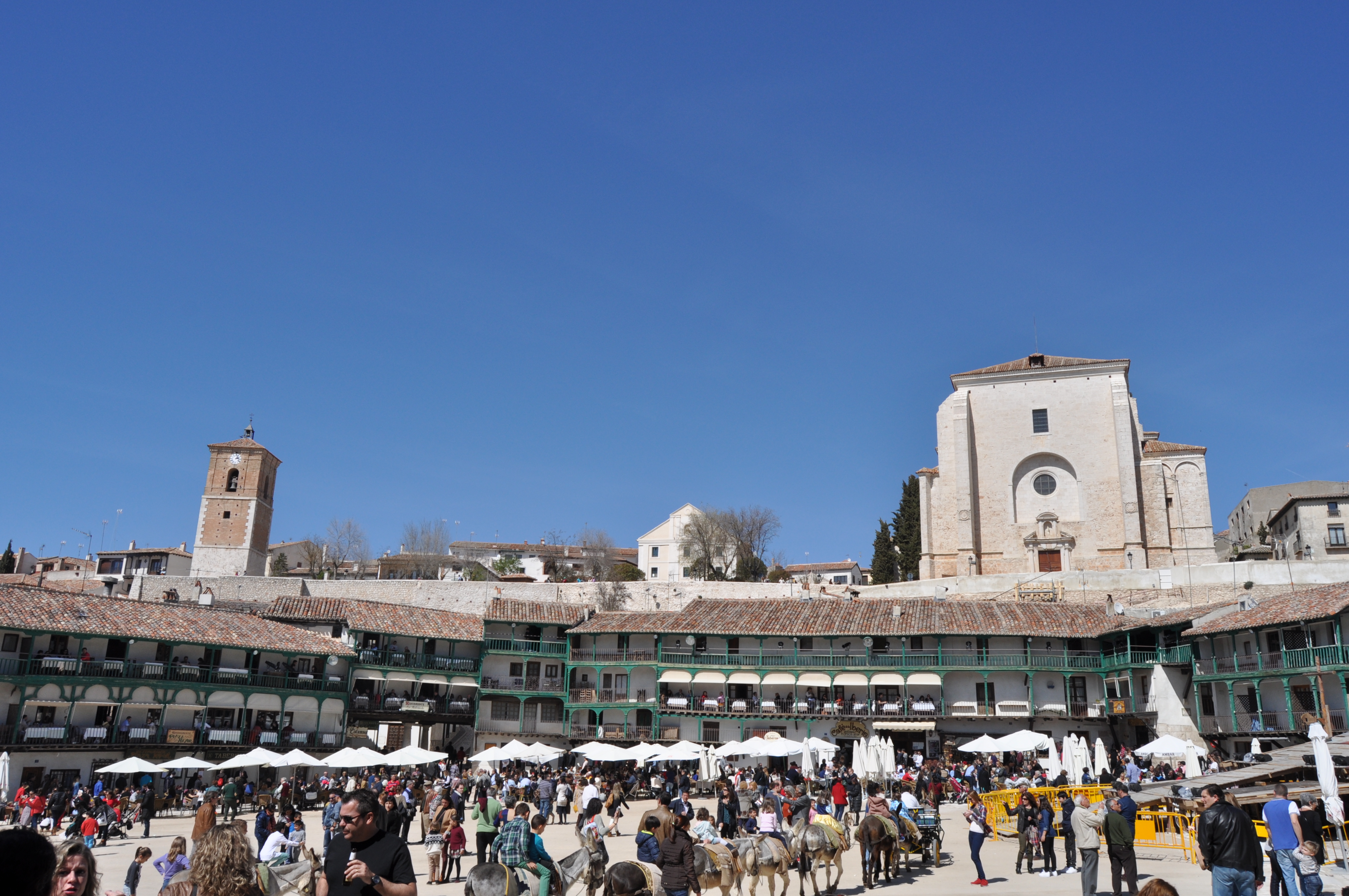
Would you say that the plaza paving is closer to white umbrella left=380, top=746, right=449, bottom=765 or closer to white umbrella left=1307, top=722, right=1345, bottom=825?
white umbrella left=1307, top=722, right=1345, bottom=825

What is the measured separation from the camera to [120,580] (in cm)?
6216

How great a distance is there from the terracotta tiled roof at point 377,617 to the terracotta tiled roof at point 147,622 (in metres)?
1.79

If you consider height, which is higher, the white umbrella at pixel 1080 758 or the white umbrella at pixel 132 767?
the white umbrella at pixel 1080 758

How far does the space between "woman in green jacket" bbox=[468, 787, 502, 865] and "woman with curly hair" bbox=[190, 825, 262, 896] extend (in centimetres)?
1090

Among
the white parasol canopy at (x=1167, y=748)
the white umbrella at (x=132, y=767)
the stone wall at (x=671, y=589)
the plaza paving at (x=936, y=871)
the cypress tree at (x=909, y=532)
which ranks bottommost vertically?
the plaza paving at (x=936, y=871)

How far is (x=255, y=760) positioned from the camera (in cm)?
2859

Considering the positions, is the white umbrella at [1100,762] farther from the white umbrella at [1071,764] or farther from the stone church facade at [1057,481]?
the stone church facade at [1057,481]

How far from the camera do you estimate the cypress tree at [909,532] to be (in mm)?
68125

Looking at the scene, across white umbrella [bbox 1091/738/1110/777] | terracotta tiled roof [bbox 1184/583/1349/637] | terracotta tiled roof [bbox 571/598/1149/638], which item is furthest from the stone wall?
white umbrella [bbox 1091/738/1110/777]

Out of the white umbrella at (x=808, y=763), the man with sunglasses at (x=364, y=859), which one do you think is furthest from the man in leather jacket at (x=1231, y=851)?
the white umbrella at (x=808, y=763)

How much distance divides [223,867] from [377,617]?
140ft

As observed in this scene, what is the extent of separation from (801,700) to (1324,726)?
19827 mm

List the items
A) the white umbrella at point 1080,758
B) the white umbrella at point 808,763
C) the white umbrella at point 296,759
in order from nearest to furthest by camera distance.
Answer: the white umbrella at point 1080,758
the white umbrella at point 808,763
the white umbrella at point 296,759

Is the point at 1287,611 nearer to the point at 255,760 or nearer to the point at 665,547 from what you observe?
the point at 255,760
